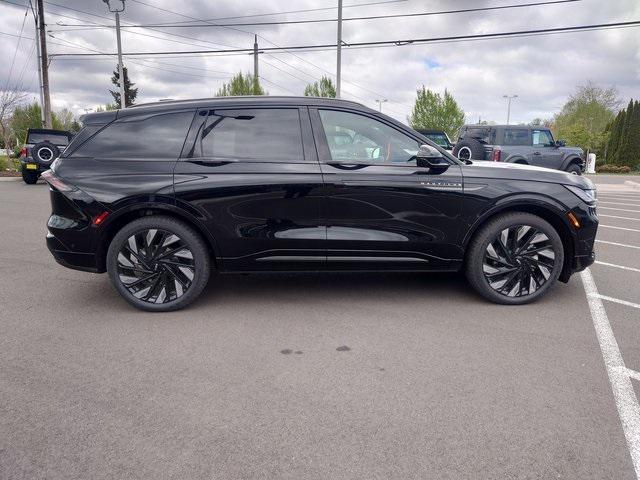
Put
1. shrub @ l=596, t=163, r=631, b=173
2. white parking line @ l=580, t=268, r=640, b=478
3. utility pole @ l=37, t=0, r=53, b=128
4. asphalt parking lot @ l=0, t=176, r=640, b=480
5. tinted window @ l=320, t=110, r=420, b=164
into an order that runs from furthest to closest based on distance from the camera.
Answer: shrub @ l=596, t=163, r=631, b=173 < utility pole @ l=37, t=0, r=53, b=128 < tinted window @ l=320, t=110, r=420, b=164 < white parking line @ l=580, t=268, r=640, b=478 < asphalt parking lot @ l=0, t=176, r=640, b=480

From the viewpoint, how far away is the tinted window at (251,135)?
13.4ft

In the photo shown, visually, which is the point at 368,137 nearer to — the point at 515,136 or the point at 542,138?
the point at 515,136

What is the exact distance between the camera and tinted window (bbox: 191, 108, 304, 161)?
407 cm

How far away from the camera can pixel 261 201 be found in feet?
13.2

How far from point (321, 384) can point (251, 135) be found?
2187 mm

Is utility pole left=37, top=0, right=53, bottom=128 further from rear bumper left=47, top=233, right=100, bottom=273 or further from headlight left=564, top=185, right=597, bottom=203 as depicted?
headlight left=564, top=185, right=597, bottom=203

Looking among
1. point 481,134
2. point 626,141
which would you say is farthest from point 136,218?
point 626,141

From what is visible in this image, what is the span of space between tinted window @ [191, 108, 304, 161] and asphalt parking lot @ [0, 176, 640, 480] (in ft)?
4.35

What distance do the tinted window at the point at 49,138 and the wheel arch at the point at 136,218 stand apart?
15.0 metres

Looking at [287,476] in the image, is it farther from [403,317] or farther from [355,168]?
[355,168]

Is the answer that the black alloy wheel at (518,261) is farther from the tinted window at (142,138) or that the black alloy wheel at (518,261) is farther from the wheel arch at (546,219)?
the tinted window at (142,138)

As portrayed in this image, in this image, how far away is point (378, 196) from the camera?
4051 mm

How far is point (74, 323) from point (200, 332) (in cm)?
107

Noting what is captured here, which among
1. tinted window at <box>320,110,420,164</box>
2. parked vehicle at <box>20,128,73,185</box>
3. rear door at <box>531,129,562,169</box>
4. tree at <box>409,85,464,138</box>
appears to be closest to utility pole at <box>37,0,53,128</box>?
parked vehicle at <box>20,128,73,185</box>
